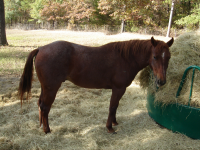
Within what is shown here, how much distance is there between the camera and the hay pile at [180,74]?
277 cm

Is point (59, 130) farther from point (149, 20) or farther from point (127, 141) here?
point (149, 20)

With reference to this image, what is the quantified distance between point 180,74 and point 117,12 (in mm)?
21381

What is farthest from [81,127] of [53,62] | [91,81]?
[53,62]

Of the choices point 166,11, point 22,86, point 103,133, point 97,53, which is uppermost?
point 166,11

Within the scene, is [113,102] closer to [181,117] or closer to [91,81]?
[91,81]

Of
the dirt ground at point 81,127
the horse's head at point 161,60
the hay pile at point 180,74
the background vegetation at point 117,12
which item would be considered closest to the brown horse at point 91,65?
the horse's head at point 161,60

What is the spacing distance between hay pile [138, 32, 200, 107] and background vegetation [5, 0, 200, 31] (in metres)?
14.1

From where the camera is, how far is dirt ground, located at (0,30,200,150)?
102 inches

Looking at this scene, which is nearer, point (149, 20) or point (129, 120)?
point (129, 120)

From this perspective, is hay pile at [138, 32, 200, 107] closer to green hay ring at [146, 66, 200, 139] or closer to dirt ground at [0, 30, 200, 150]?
green hay ring at [146, 66, 200, 139]

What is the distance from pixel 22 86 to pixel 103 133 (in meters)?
1.75

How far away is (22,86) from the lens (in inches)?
116

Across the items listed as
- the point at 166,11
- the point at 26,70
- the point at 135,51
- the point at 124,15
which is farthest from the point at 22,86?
the point at 166,11

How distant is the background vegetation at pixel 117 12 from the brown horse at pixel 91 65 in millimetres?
15421
